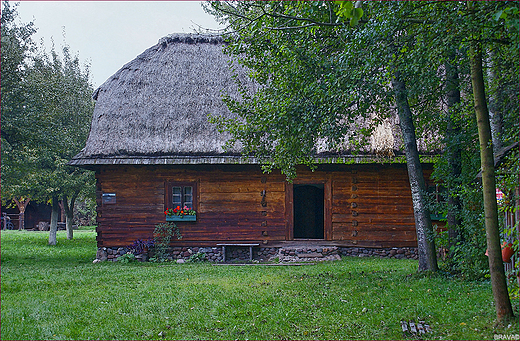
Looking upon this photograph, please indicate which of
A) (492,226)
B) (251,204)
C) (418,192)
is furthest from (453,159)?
(251,204)

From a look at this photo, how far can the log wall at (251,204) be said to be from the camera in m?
11.9

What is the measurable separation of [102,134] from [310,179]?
6.32 m

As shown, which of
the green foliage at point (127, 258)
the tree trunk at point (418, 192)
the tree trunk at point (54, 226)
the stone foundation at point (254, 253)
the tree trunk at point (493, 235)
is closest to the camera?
the tree trunk at point (493, 235)

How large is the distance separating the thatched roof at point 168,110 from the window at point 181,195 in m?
0.97

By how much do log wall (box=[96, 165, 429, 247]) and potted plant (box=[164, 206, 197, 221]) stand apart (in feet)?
0.74

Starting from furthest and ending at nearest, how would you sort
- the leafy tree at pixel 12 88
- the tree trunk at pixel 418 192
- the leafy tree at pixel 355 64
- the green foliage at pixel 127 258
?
the green foliage at pixel 127 258
the leafy tree at pixel 12 88
the tree trunk at pixel 418 192
the leafy tree at pixel 355 64

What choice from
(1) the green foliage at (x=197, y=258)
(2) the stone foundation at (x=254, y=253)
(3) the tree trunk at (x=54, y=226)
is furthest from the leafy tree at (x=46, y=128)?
(1) the green foliage at (x=197, y=258)

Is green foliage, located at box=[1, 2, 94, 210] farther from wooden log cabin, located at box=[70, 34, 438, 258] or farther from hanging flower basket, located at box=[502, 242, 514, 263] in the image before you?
hanging flower basket, located at box=[502, 242, 514, 263]

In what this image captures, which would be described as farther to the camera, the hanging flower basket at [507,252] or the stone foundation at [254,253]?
the stone foundation at [254,253]

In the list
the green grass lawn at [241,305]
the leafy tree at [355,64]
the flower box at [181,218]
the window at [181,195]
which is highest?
the leafy tree at [355,64]

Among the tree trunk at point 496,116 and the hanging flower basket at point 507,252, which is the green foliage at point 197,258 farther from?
the hanging flower basket at point 507,252

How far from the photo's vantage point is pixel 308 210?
656 inches

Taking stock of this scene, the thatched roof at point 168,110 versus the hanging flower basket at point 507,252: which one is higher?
the thatched roof at point 168,110

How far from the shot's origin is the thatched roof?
11453 mm
